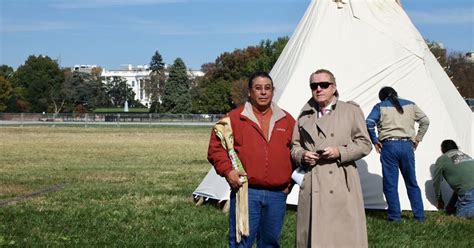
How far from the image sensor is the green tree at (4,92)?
291 ft

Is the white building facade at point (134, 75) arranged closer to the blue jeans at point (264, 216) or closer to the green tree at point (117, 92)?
the green tree at point (117, 92)

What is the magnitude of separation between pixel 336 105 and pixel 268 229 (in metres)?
1.08

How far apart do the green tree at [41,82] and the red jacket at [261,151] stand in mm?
96332

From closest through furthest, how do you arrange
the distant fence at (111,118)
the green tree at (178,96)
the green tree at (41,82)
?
the distant fence at (111,118) < the green tree at (178,96) < the green tree at (41,82)

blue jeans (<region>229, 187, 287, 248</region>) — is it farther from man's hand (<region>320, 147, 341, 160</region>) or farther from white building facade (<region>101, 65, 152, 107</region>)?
white building facade (<region>101, 65, 152, 107</region>)

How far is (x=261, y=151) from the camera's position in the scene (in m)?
5.37

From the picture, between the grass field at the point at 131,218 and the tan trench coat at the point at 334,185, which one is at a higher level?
the tan trench coat at the point at 334,185

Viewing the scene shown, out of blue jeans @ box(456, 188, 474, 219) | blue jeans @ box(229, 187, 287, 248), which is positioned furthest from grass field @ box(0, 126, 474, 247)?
blue jeans @ box(229, 187, 287, 248)

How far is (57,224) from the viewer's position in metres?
8.76

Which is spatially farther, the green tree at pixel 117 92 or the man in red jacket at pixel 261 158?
the green tree at pixel 117 92

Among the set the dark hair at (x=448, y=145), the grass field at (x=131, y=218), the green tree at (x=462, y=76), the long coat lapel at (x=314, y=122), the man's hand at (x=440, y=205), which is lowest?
the grass field at (x=131, y=218)

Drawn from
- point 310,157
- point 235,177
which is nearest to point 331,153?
point 310,157

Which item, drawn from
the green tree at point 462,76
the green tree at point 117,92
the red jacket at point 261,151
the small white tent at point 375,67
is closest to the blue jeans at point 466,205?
the small white tent at point 375,67

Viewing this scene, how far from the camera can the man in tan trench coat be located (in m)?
5.14
